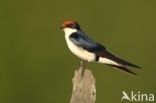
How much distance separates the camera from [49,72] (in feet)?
25.4

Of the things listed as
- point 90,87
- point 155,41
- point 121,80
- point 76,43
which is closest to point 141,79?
point 121,80

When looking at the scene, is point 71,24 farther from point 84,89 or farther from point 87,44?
point 84,89

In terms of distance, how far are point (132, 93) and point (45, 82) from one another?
0.94 metres

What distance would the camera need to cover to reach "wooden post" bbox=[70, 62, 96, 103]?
4691 mm

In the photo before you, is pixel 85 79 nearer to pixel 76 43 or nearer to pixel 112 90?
pixel 76 43

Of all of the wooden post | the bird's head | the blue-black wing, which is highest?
the bird's head

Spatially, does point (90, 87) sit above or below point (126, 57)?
below

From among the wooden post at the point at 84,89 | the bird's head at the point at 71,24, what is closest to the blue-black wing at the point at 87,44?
the bird's head at the point at 71,24

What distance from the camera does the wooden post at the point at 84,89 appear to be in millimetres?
4691

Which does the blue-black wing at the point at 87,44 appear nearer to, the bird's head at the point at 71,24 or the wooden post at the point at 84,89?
the bird's head at the point at 71,24

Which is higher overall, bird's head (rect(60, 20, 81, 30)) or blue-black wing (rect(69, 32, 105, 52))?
bird's head (rect(60, 20, 81, 30))

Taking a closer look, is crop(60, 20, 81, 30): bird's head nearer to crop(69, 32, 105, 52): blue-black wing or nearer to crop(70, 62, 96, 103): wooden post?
crop(69, 32, 105, 52): blue-black wing

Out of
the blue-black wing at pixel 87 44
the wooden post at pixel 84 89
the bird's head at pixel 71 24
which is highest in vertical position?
the bird's head at pixel 71 24

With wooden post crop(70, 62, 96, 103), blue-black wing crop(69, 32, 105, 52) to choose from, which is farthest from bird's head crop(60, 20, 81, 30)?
wooden post crop(70, 62, 96, 103)
